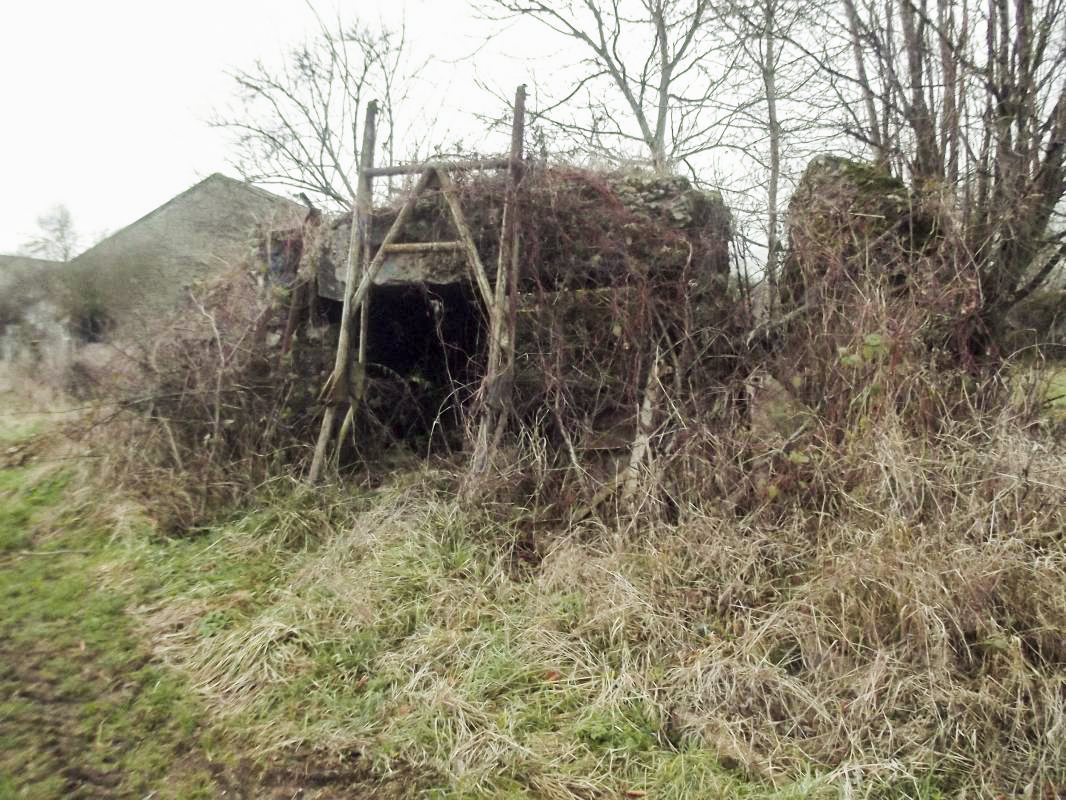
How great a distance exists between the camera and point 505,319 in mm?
5754

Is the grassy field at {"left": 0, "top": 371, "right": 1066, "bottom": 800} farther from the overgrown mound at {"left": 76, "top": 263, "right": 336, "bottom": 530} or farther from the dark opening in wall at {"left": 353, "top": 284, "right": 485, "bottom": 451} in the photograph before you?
the dark opening in wall at {"left": 353, "top": 284, "right": 485, "bottom": 451}

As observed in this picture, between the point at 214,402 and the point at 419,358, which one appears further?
A: the point at 419,358

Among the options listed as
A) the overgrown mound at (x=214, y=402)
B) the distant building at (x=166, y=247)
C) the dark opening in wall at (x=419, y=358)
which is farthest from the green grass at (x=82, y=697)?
the distant building at (x=166, y=247)

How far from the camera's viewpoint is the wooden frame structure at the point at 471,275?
5660 mm

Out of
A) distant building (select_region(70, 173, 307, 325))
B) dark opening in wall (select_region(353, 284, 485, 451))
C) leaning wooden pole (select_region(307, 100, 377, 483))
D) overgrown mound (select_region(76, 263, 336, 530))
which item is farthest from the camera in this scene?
distant building (select_region(70, 173, 307, 325))

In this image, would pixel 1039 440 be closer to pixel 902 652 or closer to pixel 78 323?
pixel 902 652

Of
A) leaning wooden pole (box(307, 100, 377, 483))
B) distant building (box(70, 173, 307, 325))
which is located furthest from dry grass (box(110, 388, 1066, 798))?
distant building (box(70, 173, 307, 325))

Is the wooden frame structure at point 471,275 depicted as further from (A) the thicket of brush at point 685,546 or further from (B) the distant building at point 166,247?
(B) the distant building at point 166,247

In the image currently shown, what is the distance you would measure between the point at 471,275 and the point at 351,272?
3.23ft

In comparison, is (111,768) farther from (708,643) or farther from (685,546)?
(685,546)

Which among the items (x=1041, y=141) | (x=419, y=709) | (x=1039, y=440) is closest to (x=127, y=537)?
(x=419, y=709)

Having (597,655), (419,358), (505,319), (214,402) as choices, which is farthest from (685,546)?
(214,402)

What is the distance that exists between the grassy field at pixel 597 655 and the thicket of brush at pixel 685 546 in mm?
18

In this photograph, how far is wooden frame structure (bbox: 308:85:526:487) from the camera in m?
5.66
